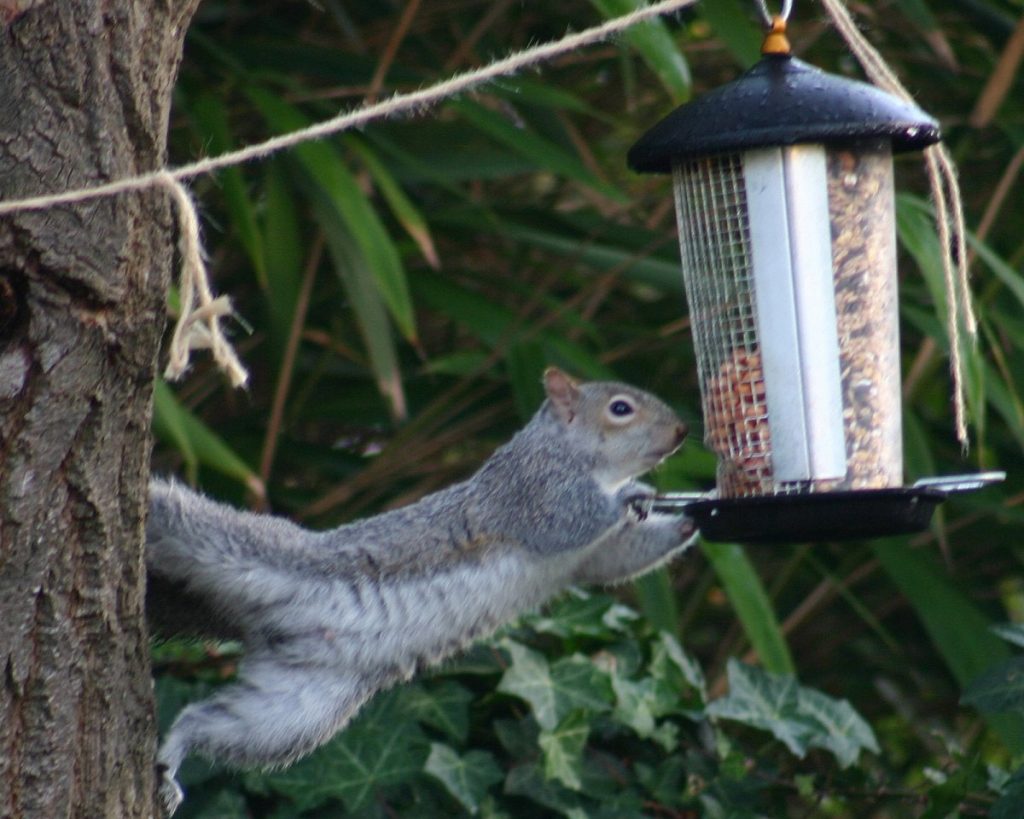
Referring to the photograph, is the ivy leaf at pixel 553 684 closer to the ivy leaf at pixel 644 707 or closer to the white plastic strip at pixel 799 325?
the ivy leaf at pixel 644 707

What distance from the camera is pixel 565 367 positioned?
371cm

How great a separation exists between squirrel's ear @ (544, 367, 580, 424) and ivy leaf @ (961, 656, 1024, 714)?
2.69 feet

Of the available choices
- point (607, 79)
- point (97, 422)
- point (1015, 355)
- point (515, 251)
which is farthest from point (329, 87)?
point (97, 422)

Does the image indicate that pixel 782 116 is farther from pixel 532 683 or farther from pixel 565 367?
pixel 565 367

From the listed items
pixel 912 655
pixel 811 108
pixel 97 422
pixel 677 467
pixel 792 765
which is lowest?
pixel 912 655

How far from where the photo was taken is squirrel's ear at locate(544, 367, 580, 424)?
276cm

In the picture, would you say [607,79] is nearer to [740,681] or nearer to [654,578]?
[654,578]

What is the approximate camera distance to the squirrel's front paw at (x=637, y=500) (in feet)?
8.10

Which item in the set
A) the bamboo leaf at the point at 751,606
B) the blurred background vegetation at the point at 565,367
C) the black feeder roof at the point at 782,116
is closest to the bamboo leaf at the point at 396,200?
the blurred background vegetation at the point at 565,367

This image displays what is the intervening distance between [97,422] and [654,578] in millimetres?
1885

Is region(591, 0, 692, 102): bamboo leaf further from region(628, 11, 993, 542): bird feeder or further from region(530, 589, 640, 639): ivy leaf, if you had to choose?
region(530, 589, 640, 639): ivy leaf

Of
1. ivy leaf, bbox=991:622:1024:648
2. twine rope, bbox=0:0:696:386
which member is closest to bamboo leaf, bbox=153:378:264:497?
twine rope, bbox=0:0:696:386

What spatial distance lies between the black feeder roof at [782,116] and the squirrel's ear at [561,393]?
0.73 m

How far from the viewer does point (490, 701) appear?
2.84 m
